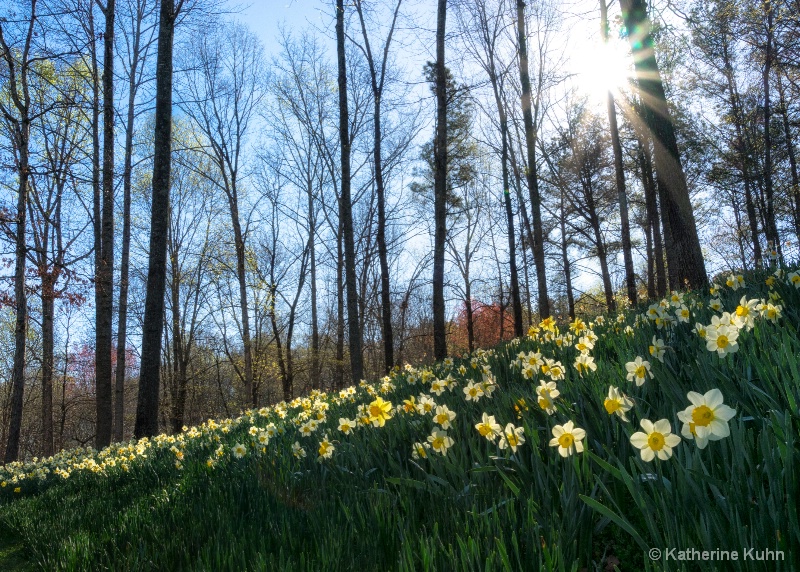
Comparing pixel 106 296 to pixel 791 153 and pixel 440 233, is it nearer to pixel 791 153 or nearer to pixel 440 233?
pixel 440 233

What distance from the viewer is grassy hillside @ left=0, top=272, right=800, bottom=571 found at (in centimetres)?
106

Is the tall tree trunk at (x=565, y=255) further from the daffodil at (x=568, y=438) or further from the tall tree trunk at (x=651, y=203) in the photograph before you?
the daffodil at (x=568, y=438)

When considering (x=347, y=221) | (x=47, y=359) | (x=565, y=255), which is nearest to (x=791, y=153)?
(x=565, y=255)

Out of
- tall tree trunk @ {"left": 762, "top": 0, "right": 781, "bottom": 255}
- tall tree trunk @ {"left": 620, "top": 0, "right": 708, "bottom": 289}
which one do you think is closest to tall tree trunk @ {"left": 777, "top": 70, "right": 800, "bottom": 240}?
tall tree trunk @ {"left": 762, "top": 0, "right": 781, "bottom": 255}

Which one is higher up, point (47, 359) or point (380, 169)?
point (380, 169)

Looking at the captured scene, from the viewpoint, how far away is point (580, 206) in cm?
1984

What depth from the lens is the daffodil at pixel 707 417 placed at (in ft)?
3.50

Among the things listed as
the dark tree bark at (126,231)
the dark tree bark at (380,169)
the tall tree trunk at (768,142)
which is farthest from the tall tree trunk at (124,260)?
the tall tree trunk at (768,142)

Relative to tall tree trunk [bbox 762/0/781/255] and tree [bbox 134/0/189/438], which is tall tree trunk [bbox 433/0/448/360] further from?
tall tree trunk [bbox 762/0/781/255]

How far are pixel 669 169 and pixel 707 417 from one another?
259 inches

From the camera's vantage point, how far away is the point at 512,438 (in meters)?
1.65

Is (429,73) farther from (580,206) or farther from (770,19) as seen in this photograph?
(770,19)

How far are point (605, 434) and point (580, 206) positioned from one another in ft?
64.9

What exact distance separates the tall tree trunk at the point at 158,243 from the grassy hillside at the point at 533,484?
13.9 feet
